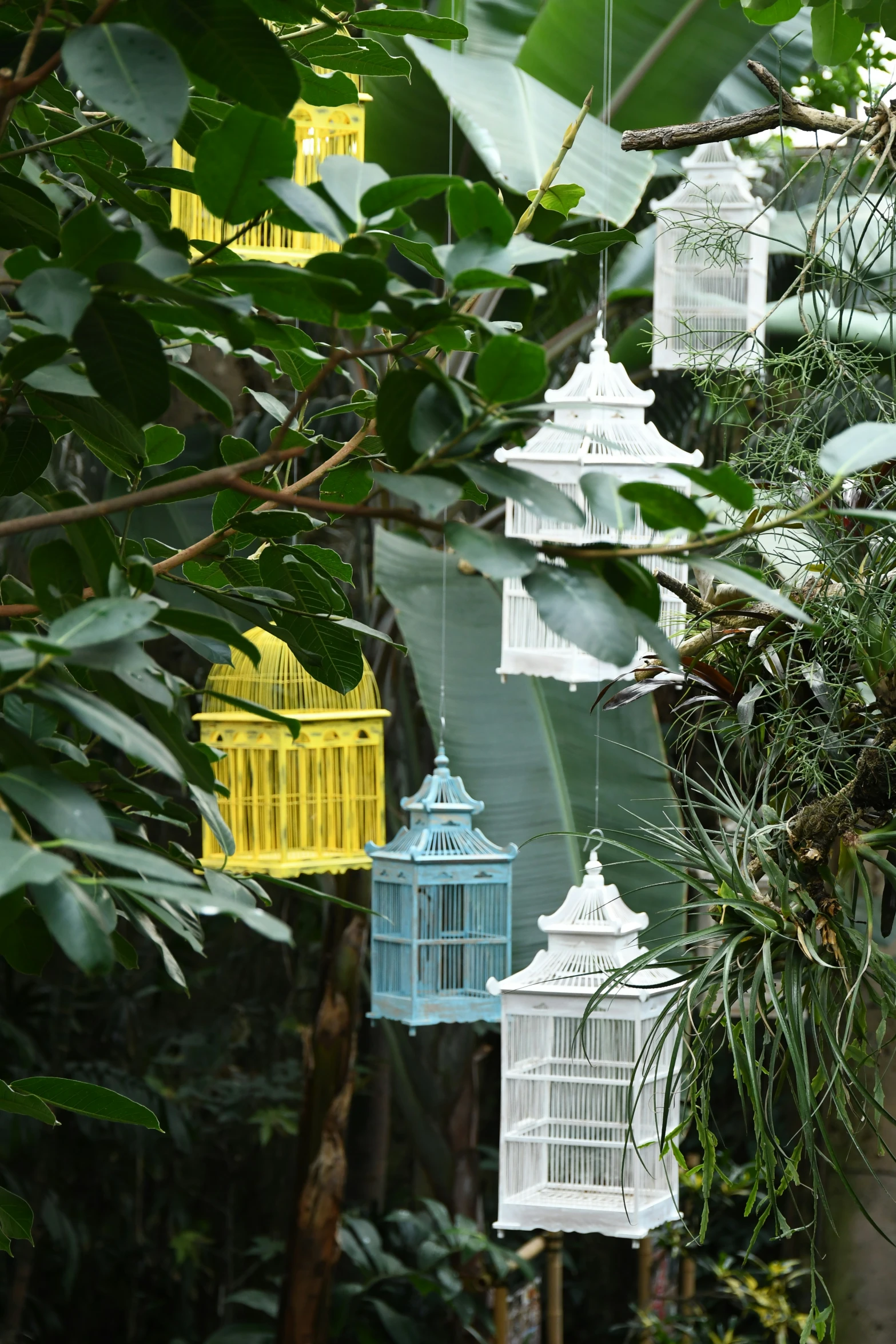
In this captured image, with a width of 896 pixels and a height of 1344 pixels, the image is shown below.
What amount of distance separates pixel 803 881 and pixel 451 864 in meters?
0.81

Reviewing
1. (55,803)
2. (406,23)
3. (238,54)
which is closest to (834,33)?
(406,23)

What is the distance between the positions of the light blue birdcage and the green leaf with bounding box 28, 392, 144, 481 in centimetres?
113

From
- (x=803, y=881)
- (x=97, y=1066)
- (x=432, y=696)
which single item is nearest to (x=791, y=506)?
(x=803, y=881)

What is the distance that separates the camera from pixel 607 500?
0.49 m

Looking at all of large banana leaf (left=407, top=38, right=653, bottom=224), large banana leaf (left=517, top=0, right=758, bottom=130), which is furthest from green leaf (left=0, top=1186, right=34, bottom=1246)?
large banana leaf (left=517, top=0, right=758, bottom=130)

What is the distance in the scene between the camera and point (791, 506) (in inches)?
41.1

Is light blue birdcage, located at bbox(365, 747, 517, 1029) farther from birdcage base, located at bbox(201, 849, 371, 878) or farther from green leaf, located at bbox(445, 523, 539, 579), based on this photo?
green leaf, located at bbox(445, 523, 539, 579)

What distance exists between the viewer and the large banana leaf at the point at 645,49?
2090 mm

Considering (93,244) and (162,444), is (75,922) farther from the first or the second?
(162,444)

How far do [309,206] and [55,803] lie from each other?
9.1 inches

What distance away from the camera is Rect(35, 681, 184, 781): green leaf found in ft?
1.48

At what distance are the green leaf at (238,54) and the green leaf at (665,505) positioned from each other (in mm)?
214

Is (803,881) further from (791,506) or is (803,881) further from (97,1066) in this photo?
(97,1066)

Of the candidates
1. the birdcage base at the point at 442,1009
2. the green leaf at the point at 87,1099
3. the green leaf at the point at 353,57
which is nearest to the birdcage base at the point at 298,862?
the birdcage base at the point at 442,1009
